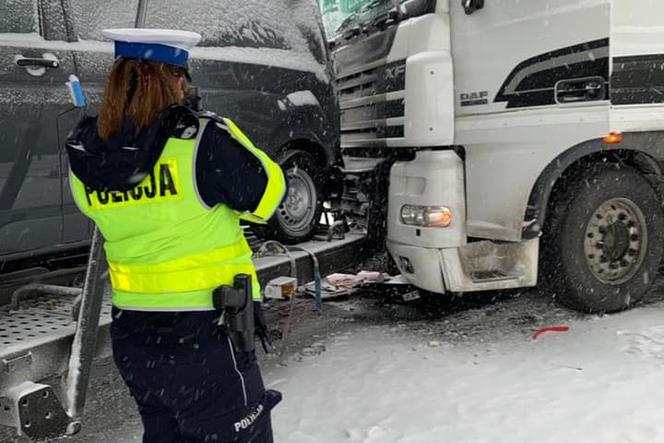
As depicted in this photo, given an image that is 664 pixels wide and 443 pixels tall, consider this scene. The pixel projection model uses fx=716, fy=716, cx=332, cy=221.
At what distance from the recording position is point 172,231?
2145 millimetres

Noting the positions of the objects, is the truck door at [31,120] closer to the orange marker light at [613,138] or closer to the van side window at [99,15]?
the van side window at [99,15]

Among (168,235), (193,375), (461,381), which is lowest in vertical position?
(461,381)

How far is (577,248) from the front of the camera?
4867 millimetres

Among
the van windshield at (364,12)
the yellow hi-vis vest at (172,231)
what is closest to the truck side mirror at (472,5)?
the van windshield at (364,12)

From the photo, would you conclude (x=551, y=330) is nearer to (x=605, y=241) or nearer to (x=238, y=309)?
(x=605, y=241)

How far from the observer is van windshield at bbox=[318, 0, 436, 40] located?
5016 mm

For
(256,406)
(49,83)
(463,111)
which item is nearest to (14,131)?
(49,83)

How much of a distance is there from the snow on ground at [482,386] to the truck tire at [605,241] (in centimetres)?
20

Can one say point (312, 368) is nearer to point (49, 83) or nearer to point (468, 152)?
point (468, 152)

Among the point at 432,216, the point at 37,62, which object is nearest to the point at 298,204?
the point at 432,216

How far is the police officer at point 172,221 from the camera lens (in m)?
2.10

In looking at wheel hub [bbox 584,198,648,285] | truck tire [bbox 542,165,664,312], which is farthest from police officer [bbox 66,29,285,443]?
wheel hub [bbox 584,198,648,285]

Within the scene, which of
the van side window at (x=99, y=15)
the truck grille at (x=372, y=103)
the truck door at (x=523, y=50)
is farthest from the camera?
the truck grille at (x=372, y=103)

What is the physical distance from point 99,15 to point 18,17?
488 millimetres
